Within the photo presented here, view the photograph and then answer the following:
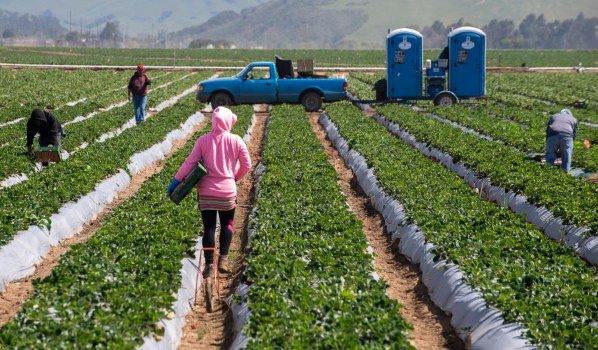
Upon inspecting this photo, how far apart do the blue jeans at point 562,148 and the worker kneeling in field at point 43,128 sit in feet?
34.7

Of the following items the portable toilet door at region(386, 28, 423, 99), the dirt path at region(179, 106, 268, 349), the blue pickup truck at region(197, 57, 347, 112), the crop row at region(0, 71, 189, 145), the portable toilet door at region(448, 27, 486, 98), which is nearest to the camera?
the dirt path at region(179, 106, 268, 349)

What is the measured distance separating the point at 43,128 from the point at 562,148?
36.2 feet

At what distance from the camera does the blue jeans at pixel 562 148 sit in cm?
1680

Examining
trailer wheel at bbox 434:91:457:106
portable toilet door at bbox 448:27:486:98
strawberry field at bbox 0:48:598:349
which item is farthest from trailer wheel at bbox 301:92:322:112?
strawberry field at bbox 0:48:598:349

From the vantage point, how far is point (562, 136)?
16.7 meters

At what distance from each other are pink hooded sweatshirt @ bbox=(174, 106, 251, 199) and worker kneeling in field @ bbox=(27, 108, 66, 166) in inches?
332

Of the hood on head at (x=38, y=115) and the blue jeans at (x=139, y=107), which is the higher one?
the hood on head at (x=38, y=115)

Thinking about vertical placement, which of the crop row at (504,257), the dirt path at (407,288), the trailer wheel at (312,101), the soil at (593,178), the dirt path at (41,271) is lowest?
the dirt path at (407,288)

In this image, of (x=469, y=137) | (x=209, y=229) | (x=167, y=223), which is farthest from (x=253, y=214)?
(x=469, y=137)

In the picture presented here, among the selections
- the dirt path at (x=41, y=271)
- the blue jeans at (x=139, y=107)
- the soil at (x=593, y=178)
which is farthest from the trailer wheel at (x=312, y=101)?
the soil at (x=593, y=178)

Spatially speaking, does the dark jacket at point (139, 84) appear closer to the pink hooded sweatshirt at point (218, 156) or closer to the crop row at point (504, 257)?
the crop row at point (504, 257)

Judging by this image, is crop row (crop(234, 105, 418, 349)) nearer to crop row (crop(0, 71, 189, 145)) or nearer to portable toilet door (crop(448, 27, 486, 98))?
crop row (crop(0, 71, 189, 145))

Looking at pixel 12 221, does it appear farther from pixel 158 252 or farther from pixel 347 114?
pixel 347 114

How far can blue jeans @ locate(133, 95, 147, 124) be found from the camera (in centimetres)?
2592
